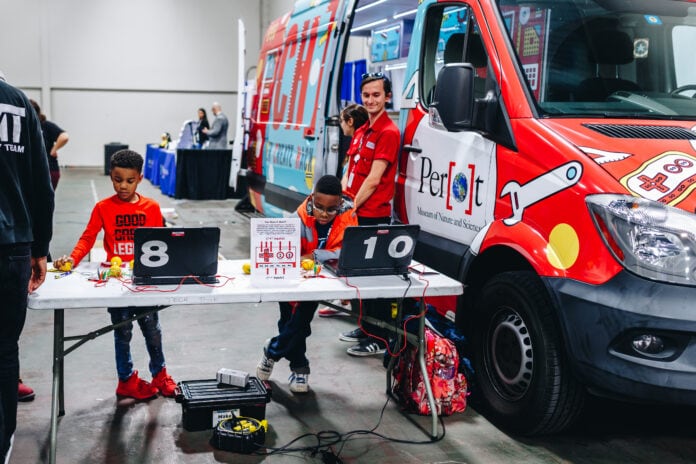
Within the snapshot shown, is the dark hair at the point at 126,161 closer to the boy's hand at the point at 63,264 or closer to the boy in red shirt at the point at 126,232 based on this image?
the boy in red shirt at the point at 126,232

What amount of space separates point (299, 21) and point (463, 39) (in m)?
3.76

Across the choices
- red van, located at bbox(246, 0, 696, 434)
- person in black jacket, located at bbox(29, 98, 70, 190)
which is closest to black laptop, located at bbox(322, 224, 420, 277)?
red van, located at bbox(246, 0, 696, 434)

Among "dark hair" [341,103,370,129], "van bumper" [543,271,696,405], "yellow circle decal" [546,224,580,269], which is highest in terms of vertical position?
"dark hair" [341,103,370,129]

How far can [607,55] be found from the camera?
375cm

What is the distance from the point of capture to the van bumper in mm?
2846

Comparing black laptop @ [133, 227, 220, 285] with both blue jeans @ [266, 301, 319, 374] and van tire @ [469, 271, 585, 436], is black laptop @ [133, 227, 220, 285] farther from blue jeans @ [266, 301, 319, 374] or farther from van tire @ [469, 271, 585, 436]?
van tire @ [469, 271, 585, 436]

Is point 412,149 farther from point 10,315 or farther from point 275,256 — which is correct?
point 10,315

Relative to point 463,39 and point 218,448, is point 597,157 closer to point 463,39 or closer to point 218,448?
point 463,39

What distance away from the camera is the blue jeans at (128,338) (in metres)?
3.82

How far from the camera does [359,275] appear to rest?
3.47 meters

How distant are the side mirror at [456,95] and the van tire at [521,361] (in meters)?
0.78

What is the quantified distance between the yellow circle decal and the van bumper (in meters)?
0.11

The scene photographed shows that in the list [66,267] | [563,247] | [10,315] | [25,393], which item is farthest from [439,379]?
[25,393]

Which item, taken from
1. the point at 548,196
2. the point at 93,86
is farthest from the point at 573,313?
the point at 93,86
